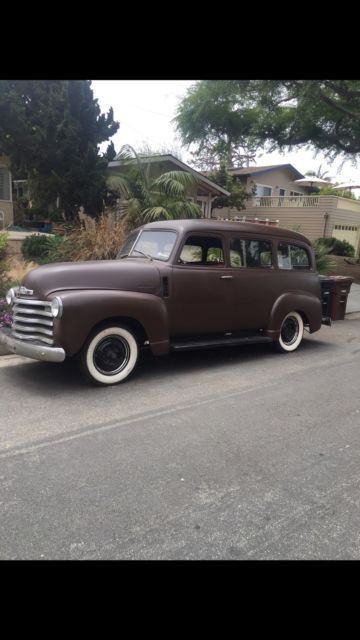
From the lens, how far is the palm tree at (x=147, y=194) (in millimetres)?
11898

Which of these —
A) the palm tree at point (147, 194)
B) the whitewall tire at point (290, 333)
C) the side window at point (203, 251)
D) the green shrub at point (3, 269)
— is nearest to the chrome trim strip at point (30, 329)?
the side window at point (203, 251)

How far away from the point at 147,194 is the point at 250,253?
21.8 ft

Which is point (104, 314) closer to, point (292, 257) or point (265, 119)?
point (292, 257)

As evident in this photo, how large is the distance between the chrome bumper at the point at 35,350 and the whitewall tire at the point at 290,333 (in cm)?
367

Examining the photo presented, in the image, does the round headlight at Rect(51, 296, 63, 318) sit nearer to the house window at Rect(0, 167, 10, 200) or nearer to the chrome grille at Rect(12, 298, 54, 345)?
the chrome grille at Rect(12, 298, 54, 345)

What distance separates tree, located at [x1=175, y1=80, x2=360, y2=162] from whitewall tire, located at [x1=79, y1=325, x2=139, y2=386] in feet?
47.9

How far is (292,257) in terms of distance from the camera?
7.36 metres

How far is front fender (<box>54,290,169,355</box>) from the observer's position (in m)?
4.73

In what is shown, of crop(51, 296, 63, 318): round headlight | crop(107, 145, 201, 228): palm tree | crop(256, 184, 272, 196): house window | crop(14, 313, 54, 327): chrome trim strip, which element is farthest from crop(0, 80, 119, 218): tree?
crop(256, 184, 272, 196): house window

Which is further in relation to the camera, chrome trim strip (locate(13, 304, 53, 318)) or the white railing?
the white railing

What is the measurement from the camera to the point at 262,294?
6.64 m
